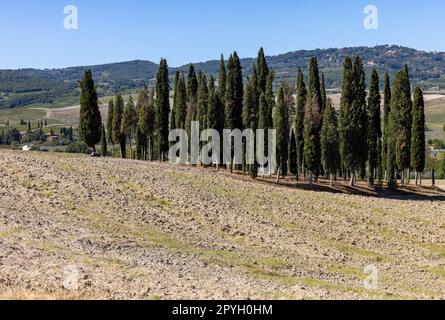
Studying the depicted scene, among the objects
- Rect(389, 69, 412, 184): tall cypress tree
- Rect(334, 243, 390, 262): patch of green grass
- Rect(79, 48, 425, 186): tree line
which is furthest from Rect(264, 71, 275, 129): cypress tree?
Rect(334, 243, 390, 262): patch of green grass

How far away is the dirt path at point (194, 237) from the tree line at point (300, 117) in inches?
709

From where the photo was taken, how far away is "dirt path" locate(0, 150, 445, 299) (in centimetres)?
2673

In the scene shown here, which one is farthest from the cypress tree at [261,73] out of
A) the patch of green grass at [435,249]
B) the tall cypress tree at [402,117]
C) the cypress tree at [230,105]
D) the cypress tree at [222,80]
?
the patch of green grass at [435,249]

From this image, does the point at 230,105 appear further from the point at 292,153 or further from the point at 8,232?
the point at 8,232

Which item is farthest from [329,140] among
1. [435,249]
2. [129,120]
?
[129,120]

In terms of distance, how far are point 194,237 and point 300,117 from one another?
164 feet

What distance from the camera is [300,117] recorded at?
286ft

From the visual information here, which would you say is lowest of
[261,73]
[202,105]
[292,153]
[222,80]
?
[292,153]

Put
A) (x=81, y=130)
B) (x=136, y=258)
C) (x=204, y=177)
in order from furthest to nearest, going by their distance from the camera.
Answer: (x=81, y=130), (x=204, y=177), (x=136, y=258)

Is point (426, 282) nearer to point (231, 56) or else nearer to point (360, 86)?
point (360, 86)

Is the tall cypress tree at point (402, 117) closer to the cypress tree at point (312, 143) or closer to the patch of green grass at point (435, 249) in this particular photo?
the cypress tree at point (312, 143)

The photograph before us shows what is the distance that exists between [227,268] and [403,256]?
17448 mm
